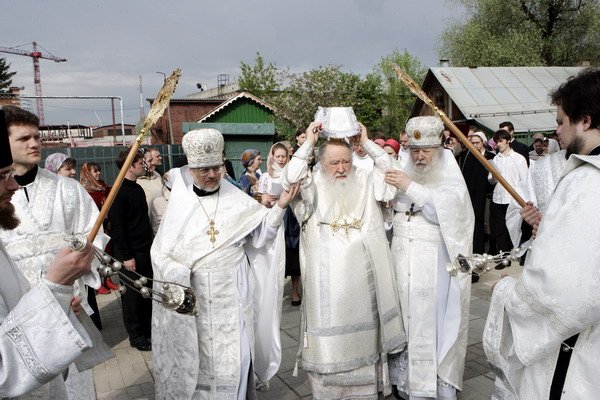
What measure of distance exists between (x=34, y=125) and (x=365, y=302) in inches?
106

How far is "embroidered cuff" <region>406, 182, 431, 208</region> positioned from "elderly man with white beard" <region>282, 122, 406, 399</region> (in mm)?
236

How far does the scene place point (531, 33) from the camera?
2936 cm

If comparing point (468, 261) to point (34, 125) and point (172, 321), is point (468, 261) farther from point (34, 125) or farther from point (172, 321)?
point (34, 125)

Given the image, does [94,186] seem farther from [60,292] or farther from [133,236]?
[60,292]

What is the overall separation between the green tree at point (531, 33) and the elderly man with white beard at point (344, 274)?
27.8 metres

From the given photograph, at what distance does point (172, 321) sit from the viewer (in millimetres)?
3395

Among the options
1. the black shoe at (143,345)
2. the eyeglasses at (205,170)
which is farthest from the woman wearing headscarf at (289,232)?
the eyeglasses at (205,170)

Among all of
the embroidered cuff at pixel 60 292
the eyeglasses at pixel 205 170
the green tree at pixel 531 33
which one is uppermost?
the green tree at pixel 531 33

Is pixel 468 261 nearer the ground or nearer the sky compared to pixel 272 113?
nearer the ground

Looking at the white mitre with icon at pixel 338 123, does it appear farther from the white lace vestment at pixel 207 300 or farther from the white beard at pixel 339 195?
the white lace vestment at pixel 207 300

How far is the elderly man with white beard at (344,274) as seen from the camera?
12.1ft

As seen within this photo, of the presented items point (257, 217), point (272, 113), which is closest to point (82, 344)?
point (257, 217)

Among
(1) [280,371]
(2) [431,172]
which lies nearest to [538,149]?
(2) [431,172]

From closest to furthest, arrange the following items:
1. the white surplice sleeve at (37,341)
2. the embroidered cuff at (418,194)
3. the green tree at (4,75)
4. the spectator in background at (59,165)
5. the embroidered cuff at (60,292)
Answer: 1. the white surplice sleeve at (37,341)
2. the embroidered cuff at (60,292)
3. the embroidered cuff at (418,194)
4. the spectator in background at (59,165)
5. the green tree at (4,75)
